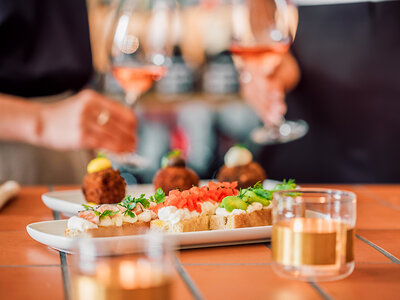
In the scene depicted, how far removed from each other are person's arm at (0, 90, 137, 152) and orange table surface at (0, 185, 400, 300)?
88cm

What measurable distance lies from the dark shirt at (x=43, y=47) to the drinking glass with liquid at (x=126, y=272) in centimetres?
183

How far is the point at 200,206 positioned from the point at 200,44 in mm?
2885

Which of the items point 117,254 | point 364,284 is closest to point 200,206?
point 364,284

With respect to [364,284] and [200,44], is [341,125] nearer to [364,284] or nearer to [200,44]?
[200,44]

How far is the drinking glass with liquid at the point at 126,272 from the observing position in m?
0.56

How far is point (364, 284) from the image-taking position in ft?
2.66

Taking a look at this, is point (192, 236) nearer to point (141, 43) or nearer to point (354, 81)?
point (141, 43)

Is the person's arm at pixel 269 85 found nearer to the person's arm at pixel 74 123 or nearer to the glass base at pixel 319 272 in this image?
the person's arm at pixel 74 123

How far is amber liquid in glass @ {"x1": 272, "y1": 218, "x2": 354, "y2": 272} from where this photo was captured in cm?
79

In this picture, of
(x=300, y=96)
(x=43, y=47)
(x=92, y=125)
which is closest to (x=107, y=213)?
(x=92, y=125)

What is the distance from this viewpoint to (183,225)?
104cm

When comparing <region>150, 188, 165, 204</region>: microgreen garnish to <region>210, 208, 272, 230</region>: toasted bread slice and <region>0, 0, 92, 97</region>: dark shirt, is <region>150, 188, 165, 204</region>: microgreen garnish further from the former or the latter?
<region>0, 0, 92, 97</region>: dark shirt

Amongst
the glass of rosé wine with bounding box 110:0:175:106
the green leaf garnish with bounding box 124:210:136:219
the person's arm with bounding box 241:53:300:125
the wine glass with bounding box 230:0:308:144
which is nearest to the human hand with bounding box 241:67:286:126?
the person's arm with bounding box 241:53:300:125

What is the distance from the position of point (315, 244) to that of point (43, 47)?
1.80 meters
